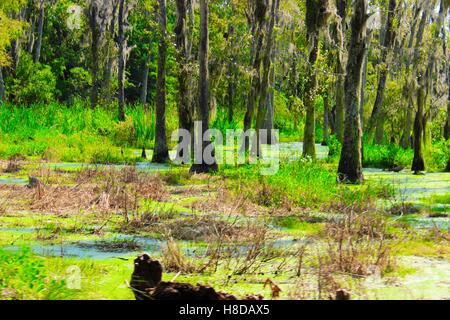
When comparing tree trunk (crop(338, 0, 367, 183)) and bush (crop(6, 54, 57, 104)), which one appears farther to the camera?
bush (crop(6, 54, 57, 104))

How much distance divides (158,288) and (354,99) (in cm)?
1031

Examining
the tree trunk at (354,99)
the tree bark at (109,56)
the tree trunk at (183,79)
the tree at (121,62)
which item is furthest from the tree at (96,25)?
the tree trunk at (354,99)

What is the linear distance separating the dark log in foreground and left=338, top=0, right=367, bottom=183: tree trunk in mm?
9441

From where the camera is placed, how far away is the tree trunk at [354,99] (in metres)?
14.1

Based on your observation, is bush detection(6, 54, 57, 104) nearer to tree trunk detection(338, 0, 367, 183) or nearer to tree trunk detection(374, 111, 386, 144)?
tree trunk detection(374, 111, 386, 144)

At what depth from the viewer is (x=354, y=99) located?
46.9 ft

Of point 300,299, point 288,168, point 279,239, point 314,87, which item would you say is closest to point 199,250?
point 279,239

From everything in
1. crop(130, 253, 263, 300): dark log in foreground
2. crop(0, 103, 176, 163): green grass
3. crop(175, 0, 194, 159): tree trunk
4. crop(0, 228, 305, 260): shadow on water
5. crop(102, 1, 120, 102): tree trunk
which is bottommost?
crop(0, 228, 305, 260): shadow on water

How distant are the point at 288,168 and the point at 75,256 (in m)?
6.92

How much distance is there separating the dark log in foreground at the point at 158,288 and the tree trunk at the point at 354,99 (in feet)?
31.0

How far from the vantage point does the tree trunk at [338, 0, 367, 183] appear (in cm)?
1412

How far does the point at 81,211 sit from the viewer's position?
9.42 m

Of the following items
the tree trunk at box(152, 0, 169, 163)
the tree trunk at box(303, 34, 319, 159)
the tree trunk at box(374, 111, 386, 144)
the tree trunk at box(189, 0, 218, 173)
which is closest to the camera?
the tree trunk at box(189, 0, 218, 173)

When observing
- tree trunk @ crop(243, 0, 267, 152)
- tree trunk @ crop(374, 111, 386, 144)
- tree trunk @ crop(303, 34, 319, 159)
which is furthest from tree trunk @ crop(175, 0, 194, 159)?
tree trunk @ crop(374, 111, 386, 144)
